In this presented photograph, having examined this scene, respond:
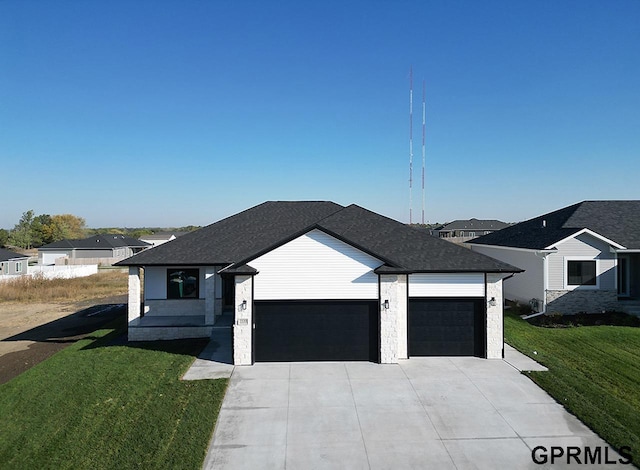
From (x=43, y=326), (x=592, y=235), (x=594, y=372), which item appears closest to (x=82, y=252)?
(x=43, y=326)

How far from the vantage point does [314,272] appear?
12.5 m

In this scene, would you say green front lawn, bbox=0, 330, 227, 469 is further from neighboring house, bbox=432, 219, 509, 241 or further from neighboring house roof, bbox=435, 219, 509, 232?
neighboring house roof, bbox=435, 219, 509, 232

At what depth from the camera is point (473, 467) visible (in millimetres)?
6895

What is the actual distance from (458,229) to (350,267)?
228ft

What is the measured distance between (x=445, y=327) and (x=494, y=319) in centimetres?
162

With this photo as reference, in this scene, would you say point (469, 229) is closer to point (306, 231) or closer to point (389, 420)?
point (306, 231)

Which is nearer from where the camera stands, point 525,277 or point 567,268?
point 567,268

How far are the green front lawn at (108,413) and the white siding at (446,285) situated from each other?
6811mm

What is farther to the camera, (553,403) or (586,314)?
(586,314)

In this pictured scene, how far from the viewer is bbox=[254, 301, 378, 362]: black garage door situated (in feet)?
40.8

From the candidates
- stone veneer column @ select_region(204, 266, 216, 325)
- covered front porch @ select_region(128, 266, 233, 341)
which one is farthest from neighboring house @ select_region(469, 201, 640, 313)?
stone veneer column @ select_region(204, 266, 216, 325)

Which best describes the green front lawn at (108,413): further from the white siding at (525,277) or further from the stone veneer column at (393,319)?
the white siding at (525,277)

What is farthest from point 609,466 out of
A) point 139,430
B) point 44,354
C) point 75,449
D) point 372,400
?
point 44,354

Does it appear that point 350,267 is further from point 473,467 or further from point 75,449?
point 75,449
